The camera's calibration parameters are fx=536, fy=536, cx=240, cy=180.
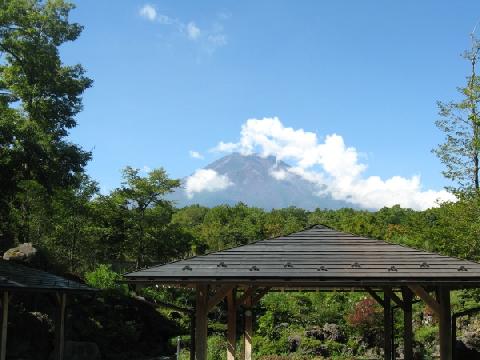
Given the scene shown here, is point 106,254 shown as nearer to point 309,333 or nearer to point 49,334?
point 49,334

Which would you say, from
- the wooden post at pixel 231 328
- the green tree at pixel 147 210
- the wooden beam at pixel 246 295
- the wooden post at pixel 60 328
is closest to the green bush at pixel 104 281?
the green tree at pixel 147 210

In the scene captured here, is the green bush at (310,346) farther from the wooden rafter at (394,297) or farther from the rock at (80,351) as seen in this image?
the wooden rafter at (394,297)

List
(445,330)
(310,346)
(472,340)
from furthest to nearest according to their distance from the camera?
(310,346) → (472,340) → (445,330)

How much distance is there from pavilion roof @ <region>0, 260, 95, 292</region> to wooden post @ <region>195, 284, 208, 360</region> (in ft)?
14.2

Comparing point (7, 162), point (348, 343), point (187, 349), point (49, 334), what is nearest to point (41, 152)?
point (7, 162)

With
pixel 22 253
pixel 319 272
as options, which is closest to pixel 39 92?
pixel 22 253

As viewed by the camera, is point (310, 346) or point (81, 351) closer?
point (81, 351)

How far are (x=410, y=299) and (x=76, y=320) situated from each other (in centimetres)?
1252

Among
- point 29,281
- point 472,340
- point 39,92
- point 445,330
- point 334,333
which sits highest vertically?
point 39,92

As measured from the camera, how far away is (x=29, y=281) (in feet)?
38.8

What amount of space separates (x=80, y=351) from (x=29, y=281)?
5595mm

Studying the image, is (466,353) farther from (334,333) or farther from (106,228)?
(106,228)

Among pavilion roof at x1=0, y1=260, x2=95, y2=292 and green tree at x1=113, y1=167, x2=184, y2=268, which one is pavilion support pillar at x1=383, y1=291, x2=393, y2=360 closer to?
pavilion roof at x1=0, y1=260, x2=95, y2=292

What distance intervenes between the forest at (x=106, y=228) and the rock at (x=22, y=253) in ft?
0.79
